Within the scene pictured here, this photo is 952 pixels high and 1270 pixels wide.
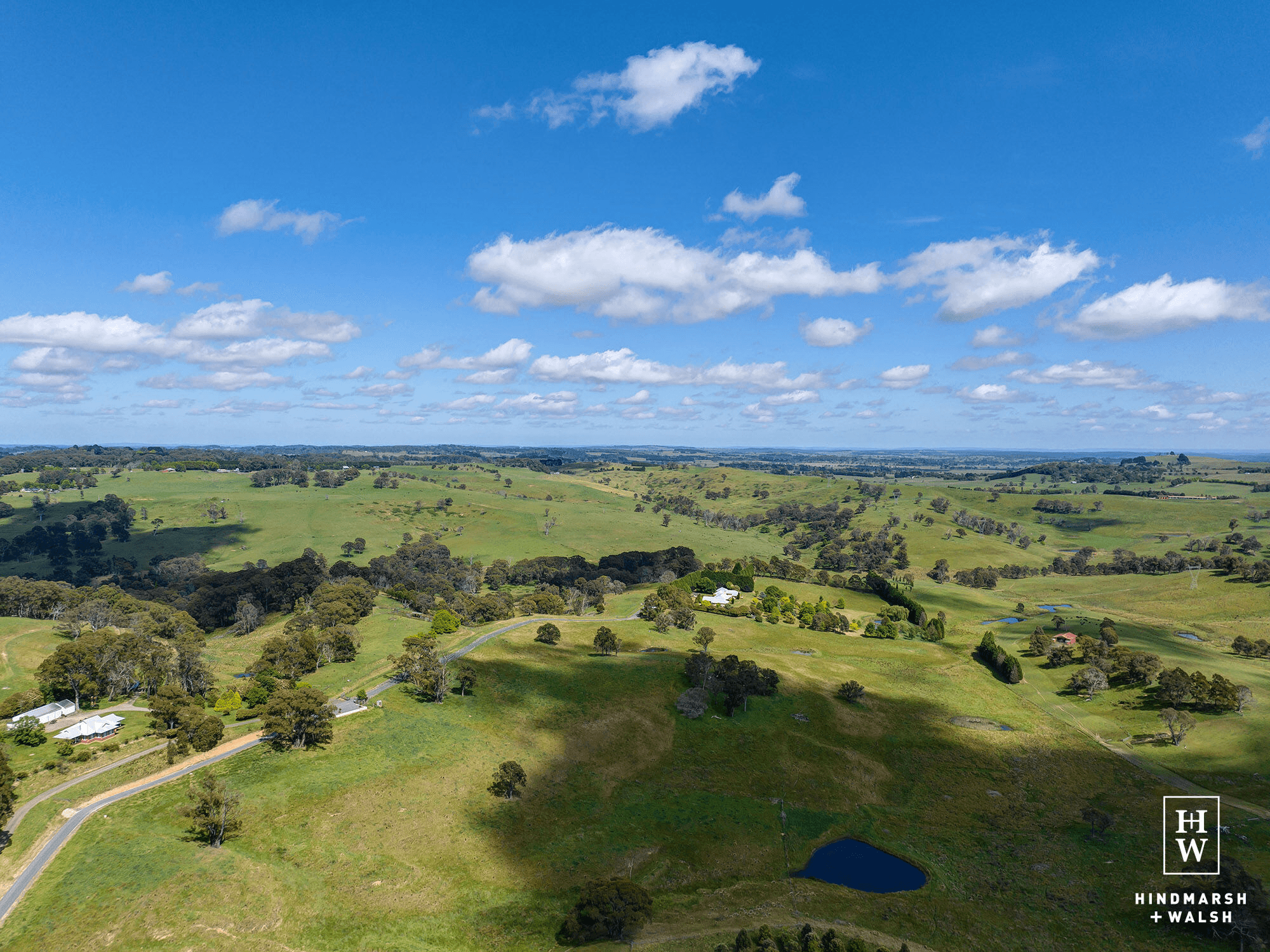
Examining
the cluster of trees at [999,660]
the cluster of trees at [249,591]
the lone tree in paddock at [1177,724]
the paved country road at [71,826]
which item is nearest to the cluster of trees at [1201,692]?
the lone tree in paddock at [1177,724]

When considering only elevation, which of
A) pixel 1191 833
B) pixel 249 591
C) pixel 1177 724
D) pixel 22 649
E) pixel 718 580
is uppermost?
pixel 22 649

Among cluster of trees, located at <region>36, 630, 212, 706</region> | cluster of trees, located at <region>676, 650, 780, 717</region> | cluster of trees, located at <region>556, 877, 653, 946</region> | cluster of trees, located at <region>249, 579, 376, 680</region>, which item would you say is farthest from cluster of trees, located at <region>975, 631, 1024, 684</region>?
A: cluster of trees, located at <region>36, 630, 212, 706</region>

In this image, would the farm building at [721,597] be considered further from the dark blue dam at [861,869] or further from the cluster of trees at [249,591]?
the cluster of trees at [249,591]

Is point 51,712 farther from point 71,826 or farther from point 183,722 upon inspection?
point 71,826

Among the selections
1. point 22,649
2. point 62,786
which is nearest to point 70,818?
point 62,786

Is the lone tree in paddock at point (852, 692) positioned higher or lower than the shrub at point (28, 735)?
lower

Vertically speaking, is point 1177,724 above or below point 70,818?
below

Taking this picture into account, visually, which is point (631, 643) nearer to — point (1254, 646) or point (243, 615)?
point (243, 615)
